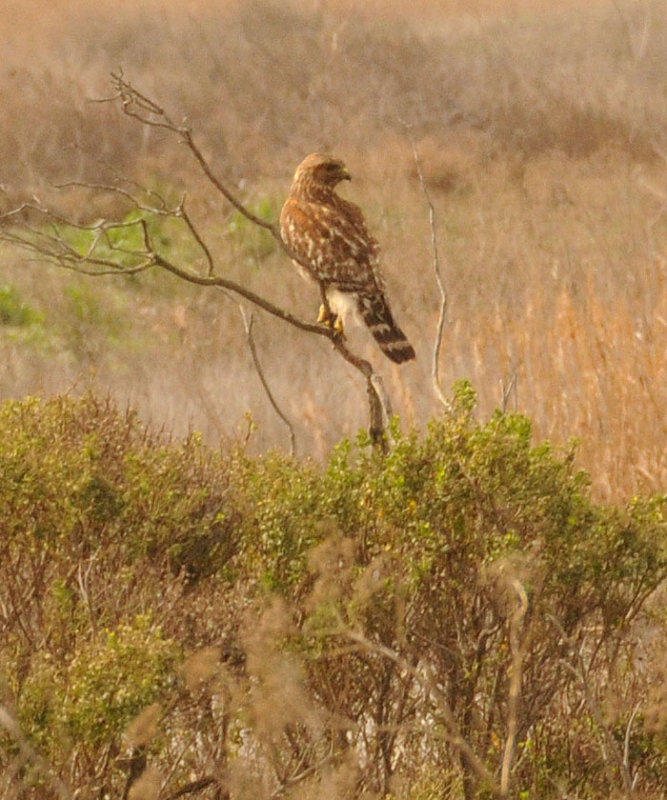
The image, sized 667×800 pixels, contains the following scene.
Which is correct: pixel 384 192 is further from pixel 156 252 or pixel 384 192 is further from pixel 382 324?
pixel 156 252

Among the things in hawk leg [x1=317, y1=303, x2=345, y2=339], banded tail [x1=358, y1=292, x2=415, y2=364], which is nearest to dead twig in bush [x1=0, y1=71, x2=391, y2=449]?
hawk leg [x1=317, y1=303, x2=345, y2=339]

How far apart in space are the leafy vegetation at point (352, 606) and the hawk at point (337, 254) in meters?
1.25

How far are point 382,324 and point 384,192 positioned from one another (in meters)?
9.82

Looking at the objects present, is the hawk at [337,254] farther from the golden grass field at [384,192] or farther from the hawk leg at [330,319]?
the golden grass field at [384,192]

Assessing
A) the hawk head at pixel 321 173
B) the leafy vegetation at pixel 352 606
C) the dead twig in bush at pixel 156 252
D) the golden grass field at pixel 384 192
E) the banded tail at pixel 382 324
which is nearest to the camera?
the leafy vegetation at pixel 352 606

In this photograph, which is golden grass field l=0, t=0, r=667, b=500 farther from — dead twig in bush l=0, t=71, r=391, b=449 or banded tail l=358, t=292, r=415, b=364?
dead twig in bush l=0, t=71, r=391, b=449

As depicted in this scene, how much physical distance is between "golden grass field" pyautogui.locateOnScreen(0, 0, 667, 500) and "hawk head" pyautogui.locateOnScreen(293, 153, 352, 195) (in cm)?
109

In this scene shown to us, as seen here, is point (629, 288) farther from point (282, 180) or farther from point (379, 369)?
point (282, 180)

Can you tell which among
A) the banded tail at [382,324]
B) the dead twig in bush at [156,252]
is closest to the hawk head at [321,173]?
the banded tail at [382,324]

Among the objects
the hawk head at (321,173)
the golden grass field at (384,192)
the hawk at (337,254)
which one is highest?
the golden grass field at (384,192)

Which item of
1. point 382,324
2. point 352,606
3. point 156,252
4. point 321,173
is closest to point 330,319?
point 382,324

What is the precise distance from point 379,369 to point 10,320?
467 centimetres

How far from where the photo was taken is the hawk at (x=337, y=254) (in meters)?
4.72

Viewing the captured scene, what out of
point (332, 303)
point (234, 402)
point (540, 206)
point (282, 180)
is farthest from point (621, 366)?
point (282, 180)
